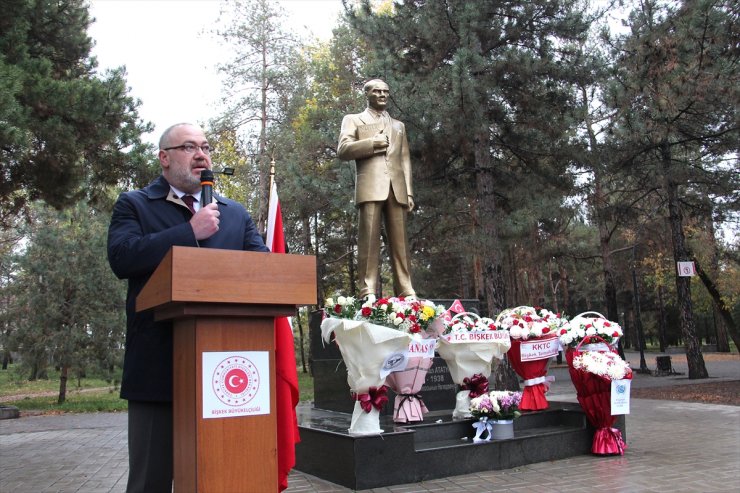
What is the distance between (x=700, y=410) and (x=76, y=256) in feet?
46.3

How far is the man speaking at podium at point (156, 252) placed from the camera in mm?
2322

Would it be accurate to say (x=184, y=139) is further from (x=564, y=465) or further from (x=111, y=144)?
(x=111, y=144)

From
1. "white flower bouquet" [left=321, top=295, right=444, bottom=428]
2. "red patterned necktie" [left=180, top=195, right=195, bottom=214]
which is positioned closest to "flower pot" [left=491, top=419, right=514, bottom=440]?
"white flower bouquet" [left=321, top=295, right=444, bottom=428]

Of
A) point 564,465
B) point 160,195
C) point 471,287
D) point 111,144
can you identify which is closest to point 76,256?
point 111,144

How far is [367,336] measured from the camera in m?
5.91

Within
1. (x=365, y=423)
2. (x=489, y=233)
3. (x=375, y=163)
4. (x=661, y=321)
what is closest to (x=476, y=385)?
(x=365, y=423)

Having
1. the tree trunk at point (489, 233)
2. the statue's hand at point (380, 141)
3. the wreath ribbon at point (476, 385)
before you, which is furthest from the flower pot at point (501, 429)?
the tree trunk at point (489, 233)

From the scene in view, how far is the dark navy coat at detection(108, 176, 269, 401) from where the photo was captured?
2.32 meters

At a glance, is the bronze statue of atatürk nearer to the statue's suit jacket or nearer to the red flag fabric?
the statue's suit jacket

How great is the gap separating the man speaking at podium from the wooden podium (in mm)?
142

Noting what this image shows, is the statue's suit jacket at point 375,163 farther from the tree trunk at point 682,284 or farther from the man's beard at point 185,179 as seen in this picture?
the tree trunk at point 682,284

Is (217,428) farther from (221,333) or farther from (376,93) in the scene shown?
(376,93)

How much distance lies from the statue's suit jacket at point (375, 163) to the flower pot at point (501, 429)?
3.08m

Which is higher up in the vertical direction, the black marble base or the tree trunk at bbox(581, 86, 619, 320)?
the tree trunk at bbox(581, 86, 619, 320)
